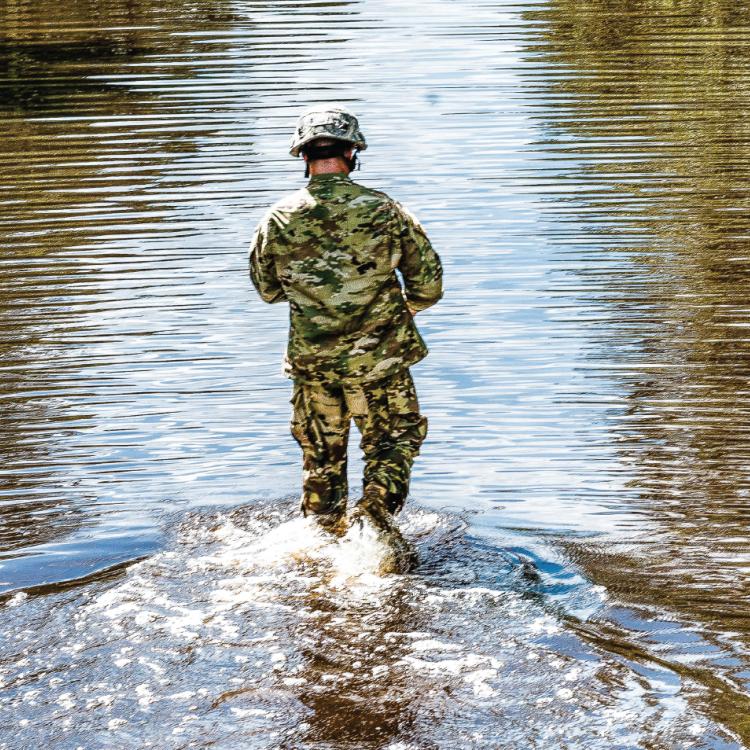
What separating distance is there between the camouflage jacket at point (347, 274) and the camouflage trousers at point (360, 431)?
0.31ft

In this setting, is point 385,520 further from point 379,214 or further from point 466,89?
point 466,89

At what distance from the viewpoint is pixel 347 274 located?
562 centimetres

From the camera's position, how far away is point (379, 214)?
5582 millimetres

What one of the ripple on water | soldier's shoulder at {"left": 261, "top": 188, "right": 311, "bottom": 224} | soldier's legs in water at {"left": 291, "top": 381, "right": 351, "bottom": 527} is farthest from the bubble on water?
soldier's shoulder at {"left": 261, "top": 188, "right": 311, "bottom": 224}

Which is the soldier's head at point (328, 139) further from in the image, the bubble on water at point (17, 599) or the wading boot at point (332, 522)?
the bubble on water at point (17, 599)

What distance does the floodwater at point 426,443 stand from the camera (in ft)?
14.8

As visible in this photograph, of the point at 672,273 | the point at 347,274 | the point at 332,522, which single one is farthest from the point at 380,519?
the point at 672,273

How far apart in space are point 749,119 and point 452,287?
5983 millimetres

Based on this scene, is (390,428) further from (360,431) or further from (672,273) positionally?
(672,273)

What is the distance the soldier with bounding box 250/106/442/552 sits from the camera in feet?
18.4

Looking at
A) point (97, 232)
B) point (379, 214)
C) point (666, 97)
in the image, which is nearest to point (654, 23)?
point (666, 97)

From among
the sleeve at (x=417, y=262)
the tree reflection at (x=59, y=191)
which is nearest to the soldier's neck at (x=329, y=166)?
the sleeve at (x=417, y=262)

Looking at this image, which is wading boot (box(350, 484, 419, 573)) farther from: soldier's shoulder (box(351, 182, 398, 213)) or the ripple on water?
soldier's shoulder (box(351, 182, 398, 213))

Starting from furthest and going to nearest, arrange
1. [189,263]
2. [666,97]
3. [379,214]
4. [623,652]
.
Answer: [666,97] < [189,263] < [379,214] < [623,652]
